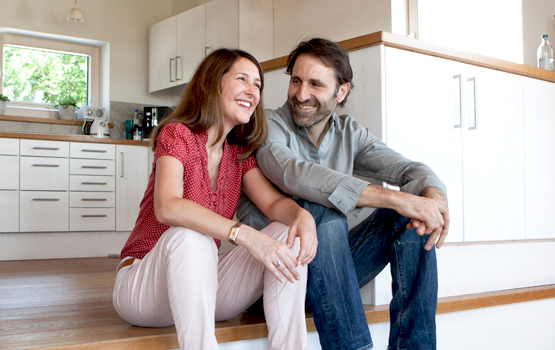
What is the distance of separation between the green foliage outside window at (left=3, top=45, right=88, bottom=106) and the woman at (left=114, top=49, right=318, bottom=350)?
3663mm

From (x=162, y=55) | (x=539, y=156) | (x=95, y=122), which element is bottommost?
(x=539, y=156)

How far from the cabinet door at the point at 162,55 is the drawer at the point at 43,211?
1.42 metres

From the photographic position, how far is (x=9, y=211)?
4000 millimetres

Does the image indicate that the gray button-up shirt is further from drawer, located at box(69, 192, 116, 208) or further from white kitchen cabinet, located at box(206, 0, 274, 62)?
drawer, located at box(69, 192, 116, 208)

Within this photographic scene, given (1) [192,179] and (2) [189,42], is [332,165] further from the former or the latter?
(2) [189,42]

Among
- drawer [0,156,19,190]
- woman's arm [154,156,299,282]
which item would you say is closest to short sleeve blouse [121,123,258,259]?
woman's arm [154,156,299,282]

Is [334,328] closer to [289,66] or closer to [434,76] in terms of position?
[289,66]

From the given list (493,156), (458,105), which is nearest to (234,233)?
(458,105)

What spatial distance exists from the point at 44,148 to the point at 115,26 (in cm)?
154

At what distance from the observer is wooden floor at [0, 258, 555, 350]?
140 centimetres

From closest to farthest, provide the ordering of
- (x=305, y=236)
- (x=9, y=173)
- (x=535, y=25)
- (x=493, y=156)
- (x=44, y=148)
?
(x=305, y=236)
(x=493, y=156)
(x=535, y=25)
(x=9, y=173)
(x=44, y=148)

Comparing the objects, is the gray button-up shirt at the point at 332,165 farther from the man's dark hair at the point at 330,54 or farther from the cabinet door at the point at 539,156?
the cabinet door at the point at 539,156

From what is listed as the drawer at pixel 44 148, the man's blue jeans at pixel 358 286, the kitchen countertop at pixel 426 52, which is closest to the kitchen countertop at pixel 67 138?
the drawer at pixel 44 148

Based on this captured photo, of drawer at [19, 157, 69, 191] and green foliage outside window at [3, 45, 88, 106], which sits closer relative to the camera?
drawer at [19, 157, 69, 191]
